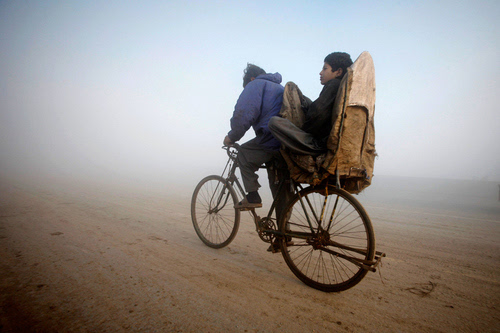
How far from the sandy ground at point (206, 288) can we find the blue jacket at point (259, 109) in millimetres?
1529

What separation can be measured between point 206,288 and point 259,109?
1.99 meters

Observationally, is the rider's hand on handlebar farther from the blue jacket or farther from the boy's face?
the boy's face

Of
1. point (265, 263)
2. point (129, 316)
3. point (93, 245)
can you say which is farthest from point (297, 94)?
point (93, 245)

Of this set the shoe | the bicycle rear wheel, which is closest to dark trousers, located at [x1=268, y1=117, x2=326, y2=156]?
the bicycle rear wheel

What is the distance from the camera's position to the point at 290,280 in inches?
83.4

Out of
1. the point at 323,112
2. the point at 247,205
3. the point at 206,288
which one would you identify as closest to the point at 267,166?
the point at 247,205

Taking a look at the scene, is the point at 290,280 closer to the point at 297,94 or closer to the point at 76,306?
the point at 76,306

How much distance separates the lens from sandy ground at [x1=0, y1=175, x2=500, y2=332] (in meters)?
1.45

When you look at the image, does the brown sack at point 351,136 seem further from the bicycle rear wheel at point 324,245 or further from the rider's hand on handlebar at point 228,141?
the rider's hand on handlebar at point 228,141

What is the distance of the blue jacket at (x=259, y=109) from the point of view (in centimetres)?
253

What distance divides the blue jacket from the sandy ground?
1.53 m

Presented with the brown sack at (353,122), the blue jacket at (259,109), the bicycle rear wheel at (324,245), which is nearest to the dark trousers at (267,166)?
the blue jacket at (259,109)

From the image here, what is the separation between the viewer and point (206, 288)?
187cm

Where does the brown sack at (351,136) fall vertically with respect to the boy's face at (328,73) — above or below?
below
